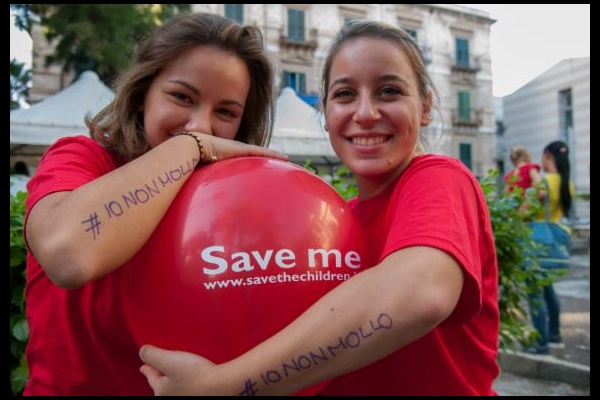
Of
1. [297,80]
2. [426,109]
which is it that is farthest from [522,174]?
[297,80]

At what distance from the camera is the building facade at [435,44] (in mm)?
22062

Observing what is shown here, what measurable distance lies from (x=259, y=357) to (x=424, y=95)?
0.94 metres

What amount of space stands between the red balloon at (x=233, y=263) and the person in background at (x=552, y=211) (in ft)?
12.4

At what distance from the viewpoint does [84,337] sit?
136 cm

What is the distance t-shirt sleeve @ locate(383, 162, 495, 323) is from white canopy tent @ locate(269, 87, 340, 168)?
499cm

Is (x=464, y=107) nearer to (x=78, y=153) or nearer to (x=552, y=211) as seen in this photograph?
(x=552, y=211)

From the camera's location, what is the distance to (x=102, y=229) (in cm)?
107

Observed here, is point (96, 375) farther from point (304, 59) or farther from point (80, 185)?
point (304, 59)

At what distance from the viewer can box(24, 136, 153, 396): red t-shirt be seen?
4.37 feet

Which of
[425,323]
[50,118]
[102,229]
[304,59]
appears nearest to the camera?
[425,323]

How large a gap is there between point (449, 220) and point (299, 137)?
5816 mm

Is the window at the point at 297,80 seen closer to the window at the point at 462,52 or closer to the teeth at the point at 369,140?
the window at the point at 462,52
